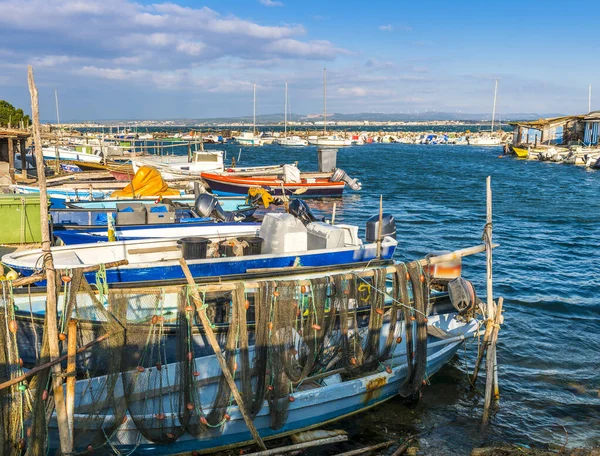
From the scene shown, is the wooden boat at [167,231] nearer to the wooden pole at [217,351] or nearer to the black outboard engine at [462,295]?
the black outboard engine at [462,295]

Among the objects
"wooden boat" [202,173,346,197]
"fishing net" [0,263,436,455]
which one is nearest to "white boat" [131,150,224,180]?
"wooden boat" [202,173,346,197]

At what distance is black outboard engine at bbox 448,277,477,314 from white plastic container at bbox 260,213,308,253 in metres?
3.45

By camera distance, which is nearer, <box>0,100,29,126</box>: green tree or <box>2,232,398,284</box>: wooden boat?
<box>2,232,398,284</box>: wooden boat

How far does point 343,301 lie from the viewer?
8836mm

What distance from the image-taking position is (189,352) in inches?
309

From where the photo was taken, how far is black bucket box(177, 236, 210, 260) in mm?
11945

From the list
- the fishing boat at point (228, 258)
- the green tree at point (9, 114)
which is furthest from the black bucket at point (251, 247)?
the green tree at point (9, 114)

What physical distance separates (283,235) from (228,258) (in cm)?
150

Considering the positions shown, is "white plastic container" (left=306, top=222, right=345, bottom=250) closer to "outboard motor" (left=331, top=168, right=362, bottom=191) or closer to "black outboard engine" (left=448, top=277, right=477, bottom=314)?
"black outboard engine" (left=448, top=277, right=477, bottom=314)

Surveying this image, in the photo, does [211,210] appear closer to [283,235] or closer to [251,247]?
[251,247]

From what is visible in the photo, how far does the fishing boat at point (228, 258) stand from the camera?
11148mm

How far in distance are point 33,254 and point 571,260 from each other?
19.3m

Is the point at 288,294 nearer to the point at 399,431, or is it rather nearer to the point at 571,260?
the point at 399,431

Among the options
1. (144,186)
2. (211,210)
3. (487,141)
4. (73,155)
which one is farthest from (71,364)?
(487,141)
